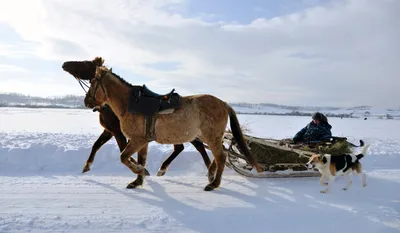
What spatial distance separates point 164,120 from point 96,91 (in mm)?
1225

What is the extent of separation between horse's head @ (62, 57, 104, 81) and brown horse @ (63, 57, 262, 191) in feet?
3.93

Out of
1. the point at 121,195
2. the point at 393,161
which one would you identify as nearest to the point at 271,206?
the point at 121,195

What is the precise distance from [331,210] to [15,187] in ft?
15.7

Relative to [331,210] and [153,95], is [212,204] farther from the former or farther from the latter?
[153,95]

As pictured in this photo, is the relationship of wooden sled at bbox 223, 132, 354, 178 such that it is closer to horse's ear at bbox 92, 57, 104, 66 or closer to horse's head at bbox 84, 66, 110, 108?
horse's head at bbox 84, 66, 110, 108

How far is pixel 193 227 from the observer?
362cm

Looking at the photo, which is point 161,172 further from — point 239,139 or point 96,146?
point 239,139

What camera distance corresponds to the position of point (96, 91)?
5.22 m

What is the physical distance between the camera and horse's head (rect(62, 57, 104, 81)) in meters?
6.39

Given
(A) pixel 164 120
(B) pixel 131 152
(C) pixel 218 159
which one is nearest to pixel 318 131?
(C) pixel 218 159

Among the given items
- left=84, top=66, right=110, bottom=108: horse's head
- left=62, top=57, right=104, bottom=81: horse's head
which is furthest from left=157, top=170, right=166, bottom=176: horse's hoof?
left=62, top=57, right=104, bottom=81: horse's head

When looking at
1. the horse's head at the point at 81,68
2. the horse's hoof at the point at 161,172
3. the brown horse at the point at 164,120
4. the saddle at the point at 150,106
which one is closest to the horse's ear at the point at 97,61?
the horse's head at the point at 81,68

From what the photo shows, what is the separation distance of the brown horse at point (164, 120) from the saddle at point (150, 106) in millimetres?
67

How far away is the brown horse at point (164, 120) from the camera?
17.0ft
